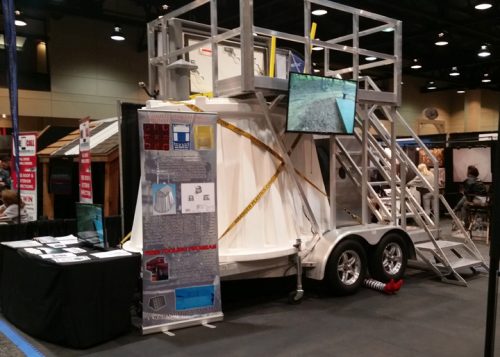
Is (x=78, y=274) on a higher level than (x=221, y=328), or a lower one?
higher

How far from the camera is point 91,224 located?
5.53 meters

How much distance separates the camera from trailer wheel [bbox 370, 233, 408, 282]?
690 centimetres

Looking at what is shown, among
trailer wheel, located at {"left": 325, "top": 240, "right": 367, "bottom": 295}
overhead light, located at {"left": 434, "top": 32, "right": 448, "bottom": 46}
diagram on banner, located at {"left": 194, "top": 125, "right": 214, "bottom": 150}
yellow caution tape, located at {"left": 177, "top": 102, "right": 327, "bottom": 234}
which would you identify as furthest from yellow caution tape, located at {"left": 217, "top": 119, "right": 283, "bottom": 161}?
overhead light, located at {"left": 434, "top": 32, "right": 448, "bottom": 46}

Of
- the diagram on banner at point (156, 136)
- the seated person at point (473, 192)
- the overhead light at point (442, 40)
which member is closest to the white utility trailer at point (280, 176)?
the diagram on banner at point (156, 136)

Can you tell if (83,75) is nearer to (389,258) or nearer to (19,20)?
(19,20)

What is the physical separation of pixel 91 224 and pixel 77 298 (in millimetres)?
1064

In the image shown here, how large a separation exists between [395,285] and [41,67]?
13.3m

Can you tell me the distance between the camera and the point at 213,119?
5.50 m

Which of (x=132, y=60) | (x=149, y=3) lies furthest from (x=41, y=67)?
(x=149, y=3)

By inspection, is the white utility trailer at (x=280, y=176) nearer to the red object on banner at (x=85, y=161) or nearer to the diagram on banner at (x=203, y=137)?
the diagram on banner at (x=203, y=137)

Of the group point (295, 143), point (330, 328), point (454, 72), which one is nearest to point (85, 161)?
point (295, 143)

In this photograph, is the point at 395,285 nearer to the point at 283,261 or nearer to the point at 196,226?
the point at 283,261

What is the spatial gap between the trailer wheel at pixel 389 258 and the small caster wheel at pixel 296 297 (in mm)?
1284

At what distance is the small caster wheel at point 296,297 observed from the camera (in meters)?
6.14
